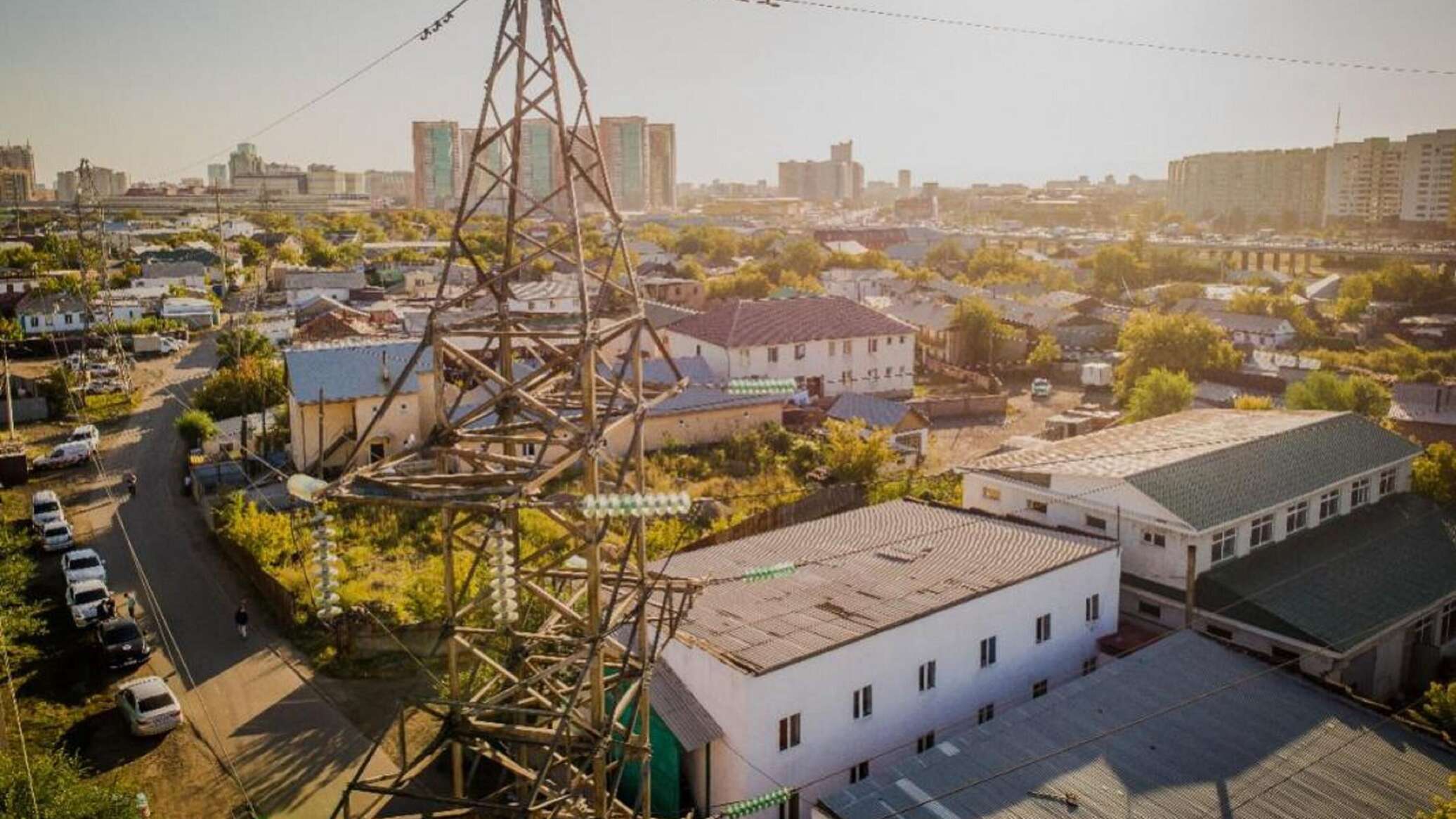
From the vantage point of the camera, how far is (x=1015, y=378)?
3616 cm

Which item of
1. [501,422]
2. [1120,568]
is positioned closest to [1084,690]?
[1120,568]

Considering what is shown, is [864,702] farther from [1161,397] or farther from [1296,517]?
[1161,397]

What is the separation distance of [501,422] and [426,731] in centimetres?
568

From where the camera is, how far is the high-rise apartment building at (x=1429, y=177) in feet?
258

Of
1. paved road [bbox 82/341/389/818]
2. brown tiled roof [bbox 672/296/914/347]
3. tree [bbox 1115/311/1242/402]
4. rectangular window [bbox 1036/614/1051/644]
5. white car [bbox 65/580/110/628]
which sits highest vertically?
brown tiled roof [bbox 672/296/914/347]

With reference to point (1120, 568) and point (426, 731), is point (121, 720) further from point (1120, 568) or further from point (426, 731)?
point (1120, 568)

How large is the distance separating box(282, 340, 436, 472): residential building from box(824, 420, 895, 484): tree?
347 inches

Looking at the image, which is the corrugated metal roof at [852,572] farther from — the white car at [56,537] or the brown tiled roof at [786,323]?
the brown tiled roof at [786,323]

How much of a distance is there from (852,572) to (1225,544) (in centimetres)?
588

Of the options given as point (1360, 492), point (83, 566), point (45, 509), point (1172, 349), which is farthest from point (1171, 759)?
point (1172, 349)

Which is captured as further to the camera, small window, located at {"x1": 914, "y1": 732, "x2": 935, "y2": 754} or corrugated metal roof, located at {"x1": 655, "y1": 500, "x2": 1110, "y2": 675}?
small window, located at {"x1": 914, "y1": 732, "x2": 935, "y2": 754}

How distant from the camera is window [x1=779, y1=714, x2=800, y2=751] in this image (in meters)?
10.5

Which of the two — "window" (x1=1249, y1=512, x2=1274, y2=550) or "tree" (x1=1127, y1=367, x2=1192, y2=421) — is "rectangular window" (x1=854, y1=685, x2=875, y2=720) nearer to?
"window" (x1=1249, y1=512, x2=1274, y2=550)

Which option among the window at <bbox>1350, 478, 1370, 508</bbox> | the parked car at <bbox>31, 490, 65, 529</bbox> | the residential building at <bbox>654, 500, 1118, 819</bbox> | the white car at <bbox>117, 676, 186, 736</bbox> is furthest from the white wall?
the parked car at <bbox>31, 490, 65, 529</bbox>
